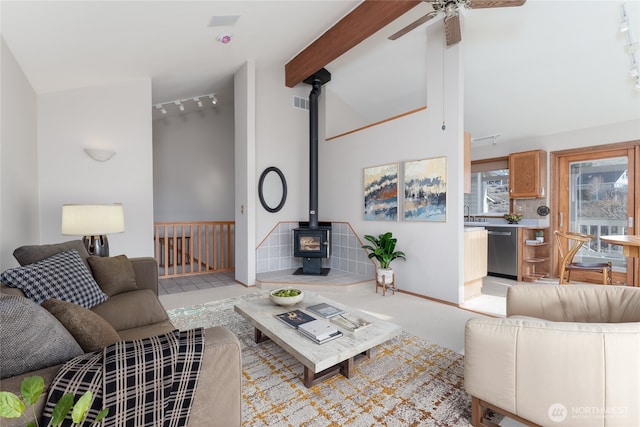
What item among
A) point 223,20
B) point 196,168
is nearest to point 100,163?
point 223,20

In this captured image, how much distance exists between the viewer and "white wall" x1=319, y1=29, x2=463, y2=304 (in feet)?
11.2

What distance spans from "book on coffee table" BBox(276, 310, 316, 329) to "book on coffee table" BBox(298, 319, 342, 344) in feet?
0.19

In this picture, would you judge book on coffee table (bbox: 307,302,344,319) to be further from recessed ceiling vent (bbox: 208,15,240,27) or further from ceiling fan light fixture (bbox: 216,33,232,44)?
ceiling fan light fixture (bbox: 216,33,232,44)

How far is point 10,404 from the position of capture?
65 centimetres

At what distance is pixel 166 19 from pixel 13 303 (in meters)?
2.85

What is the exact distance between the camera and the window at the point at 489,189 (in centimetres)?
539

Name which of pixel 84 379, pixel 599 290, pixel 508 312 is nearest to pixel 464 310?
pixel 508 312

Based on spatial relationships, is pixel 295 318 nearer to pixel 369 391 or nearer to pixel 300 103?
pixel 369 391

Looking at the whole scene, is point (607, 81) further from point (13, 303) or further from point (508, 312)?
point (13, 303)

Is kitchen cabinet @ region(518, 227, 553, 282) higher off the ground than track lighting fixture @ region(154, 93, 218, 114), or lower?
lower

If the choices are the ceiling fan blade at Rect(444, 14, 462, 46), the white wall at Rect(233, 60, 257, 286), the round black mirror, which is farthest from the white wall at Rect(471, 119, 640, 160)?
the white wall at Rect(233, 60, 257, 286)

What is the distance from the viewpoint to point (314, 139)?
4945mm

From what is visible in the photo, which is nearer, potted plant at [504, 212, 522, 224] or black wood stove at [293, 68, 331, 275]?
black wood stove at [293, 68, 331, 275]

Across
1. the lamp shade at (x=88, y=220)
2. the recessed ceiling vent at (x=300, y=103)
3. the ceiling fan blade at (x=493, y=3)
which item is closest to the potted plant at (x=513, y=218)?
the ceiling fan blade at (x=493, y=3)
